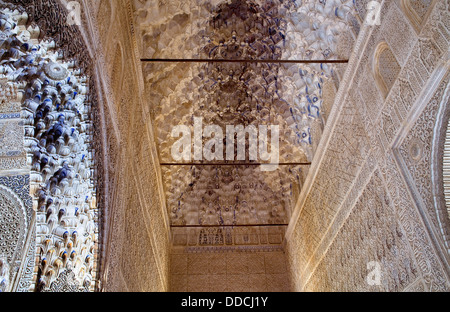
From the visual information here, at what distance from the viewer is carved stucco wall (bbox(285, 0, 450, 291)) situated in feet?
10.3

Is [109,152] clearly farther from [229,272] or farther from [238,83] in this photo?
[229,272]

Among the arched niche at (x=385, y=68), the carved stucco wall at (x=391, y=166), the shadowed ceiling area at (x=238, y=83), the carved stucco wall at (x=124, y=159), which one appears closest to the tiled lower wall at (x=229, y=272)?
the shadowed ceiling area at (x=238, y=83)

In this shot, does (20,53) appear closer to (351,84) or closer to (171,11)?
(171,11)

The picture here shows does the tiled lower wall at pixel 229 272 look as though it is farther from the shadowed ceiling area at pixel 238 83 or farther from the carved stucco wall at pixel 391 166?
A: the carved stucco wall at pixel 391 166

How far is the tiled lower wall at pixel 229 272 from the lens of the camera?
852 cm

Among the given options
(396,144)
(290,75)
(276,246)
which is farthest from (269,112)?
(276,246)

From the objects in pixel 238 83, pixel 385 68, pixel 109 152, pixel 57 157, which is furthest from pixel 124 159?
pixel 385 68

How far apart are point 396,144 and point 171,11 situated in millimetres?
3294

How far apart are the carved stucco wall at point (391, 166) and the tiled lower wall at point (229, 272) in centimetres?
265

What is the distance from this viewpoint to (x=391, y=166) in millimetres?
3852

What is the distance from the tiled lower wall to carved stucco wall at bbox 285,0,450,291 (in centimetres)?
265

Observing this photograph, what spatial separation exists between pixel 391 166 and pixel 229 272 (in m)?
5.65

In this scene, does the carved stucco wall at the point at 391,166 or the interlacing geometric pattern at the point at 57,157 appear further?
the carved stucco wall at the point at 391,166

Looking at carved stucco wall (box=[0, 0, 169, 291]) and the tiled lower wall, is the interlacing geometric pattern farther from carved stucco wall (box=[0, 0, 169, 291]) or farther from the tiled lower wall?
the tiled lower wall
